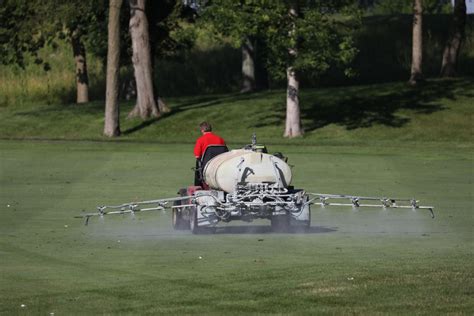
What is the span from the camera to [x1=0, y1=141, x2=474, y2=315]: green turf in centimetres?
1359

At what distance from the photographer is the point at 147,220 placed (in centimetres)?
2405

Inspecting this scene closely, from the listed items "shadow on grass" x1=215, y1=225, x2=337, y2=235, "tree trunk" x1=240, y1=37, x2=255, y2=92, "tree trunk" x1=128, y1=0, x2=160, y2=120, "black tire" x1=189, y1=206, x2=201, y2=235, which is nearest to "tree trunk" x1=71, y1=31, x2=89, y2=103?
"tree trunk" x1=240, y1=37, x2=255, y2=92

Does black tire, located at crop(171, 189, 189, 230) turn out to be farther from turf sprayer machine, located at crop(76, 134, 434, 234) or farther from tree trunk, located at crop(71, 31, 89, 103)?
tree trunk, located at crop(71, 31, 89, 103)

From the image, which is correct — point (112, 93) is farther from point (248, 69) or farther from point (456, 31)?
point (456, 31)

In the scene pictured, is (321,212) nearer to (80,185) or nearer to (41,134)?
(80,185)

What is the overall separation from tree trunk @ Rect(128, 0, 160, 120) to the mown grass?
834mm

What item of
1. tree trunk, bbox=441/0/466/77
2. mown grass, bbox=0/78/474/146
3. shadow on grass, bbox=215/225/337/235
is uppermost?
tree trunk, bbox=441/0/466/77

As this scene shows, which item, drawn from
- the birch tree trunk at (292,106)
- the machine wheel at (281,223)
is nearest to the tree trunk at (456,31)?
the birch tree trunk at (292,106)

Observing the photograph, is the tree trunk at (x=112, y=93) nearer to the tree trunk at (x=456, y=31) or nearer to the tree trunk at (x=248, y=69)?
the tree trunk at (x=248, y=69)

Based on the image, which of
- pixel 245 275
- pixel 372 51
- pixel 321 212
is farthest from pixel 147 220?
pixel 372 51

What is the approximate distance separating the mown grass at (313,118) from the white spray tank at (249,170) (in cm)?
2714

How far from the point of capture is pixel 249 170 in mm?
21094

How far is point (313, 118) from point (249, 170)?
35324 millimetres

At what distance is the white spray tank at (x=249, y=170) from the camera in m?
21.1
